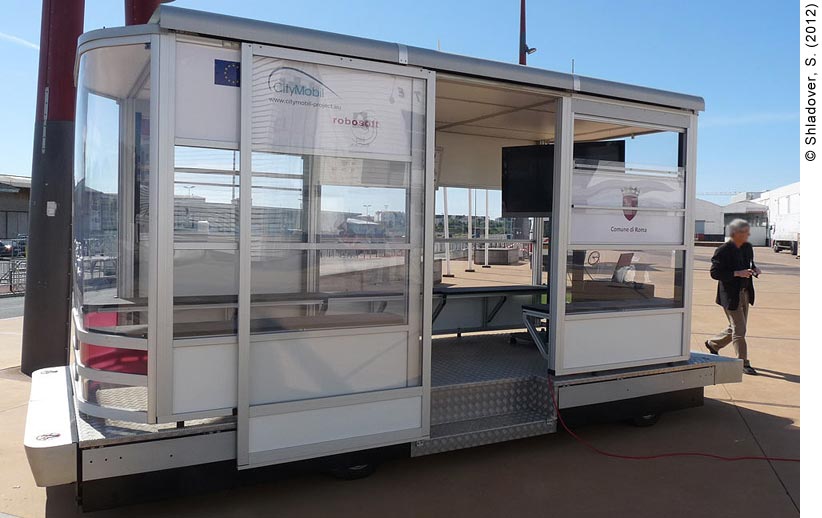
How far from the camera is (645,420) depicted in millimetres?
4945

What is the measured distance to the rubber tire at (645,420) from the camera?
493cm

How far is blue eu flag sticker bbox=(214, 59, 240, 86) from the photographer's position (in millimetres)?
3172

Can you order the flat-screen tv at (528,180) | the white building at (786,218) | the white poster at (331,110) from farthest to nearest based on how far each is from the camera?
the white building at (786,218) → the flat-screen tv at (528,180) → the white poster at (331,110)

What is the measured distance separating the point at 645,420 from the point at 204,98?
4021mm

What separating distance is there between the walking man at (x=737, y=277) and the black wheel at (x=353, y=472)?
15.4 feet

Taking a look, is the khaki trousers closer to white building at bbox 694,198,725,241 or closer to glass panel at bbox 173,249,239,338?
glass panel at bbox 173,249,239,338

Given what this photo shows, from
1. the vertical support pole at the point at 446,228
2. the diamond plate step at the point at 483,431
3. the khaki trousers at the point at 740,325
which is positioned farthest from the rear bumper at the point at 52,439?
the khaki trousers at the point at 740,325

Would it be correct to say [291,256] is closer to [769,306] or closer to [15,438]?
[15,438]

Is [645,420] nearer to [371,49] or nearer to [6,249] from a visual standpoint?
[371,49]

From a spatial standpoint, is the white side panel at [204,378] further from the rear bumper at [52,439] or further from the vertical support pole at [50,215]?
the vertical support pole at [50,215]

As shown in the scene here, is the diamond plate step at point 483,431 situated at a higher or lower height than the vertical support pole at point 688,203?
lower

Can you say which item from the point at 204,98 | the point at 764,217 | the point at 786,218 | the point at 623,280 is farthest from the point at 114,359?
the point at 764,217

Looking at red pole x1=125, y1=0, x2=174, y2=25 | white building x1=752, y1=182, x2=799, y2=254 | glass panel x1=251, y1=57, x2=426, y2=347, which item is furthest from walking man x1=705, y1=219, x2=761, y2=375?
white building x1=752, y1=182, x2=799, y2=254

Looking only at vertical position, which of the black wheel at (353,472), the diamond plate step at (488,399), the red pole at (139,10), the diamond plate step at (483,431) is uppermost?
the red pole at (139,10)
